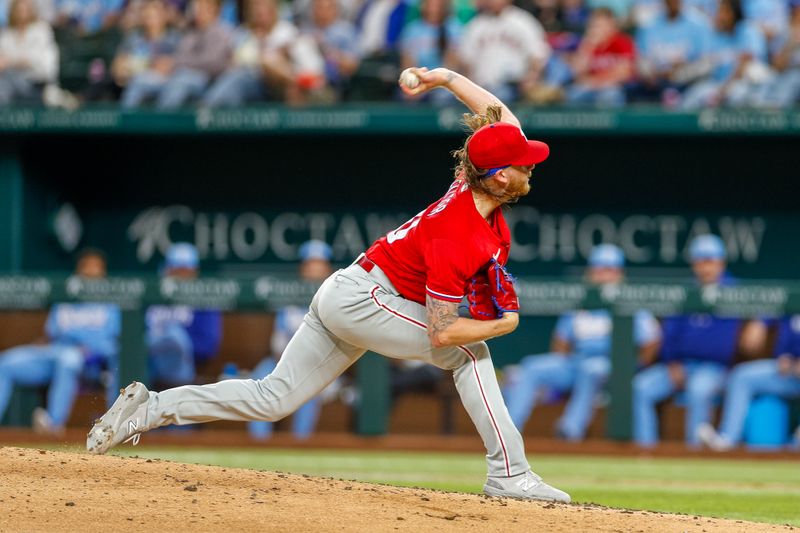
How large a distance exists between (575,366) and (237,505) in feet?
18.6

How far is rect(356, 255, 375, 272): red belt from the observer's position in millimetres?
5363

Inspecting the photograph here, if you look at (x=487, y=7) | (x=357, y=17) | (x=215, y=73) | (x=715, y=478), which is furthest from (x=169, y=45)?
(x=715, y=478)

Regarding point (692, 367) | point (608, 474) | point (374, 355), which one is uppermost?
point (374, 355)

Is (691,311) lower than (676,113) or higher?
lower

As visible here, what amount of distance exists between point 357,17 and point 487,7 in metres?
1.48

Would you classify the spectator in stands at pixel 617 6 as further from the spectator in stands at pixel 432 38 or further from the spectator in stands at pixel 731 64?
the spectator in stands at pixel 432 38

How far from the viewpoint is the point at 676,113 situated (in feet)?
37.5

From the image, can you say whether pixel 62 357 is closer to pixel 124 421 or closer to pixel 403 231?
pixel 124 421

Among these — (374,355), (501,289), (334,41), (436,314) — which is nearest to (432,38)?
(334,41)

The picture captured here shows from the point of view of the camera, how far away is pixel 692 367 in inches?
396

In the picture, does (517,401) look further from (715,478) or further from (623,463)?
(715,478)

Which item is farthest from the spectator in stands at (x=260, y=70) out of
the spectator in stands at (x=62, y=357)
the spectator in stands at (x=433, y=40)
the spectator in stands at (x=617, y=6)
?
the spectator in stands at (x=617, y=6)

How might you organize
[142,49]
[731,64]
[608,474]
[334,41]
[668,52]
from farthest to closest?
1. [142,49]
2. [334,41]
3. [668,52]
4. [731,64]
5. [608,474]

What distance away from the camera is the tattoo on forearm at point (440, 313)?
4.95m
